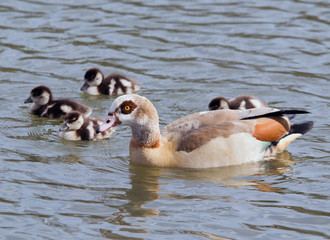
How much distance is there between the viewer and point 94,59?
504 inches

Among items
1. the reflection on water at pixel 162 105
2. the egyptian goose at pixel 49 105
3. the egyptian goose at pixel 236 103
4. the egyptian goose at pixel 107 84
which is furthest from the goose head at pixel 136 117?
the egyptian goose at pixel 107 84

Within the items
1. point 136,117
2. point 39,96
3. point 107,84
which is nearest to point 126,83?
point 107,84

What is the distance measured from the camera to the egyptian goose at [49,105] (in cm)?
1042

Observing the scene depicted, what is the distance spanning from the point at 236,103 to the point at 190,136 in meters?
2.13

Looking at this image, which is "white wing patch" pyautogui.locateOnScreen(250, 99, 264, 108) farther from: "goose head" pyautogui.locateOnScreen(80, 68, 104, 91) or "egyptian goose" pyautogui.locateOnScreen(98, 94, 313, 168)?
"goose head" pyautogui.locateOnScreen(80, 68, 104, 91)

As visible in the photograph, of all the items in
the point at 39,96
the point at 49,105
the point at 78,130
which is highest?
the point at 39,96

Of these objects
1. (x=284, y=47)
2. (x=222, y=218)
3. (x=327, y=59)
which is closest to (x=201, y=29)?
(x=284, y=47)

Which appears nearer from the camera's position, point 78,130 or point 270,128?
point 270,128

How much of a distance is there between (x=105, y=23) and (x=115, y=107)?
241 inches

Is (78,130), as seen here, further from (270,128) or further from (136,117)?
(270,128)

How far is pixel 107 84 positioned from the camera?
11.5 m

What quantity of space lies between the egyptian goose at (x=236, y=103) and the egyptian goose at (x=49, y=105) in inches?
67.4

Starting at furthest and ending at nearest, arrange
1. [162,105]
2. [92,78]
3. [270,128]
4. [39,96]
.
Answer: [92,78] → [162,105] → [39,96] → [270,128]

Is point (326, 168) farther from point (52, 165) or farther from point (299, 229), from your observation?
point (52, 165)
